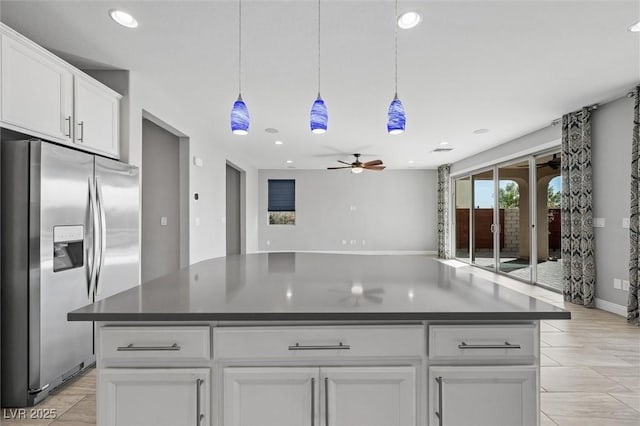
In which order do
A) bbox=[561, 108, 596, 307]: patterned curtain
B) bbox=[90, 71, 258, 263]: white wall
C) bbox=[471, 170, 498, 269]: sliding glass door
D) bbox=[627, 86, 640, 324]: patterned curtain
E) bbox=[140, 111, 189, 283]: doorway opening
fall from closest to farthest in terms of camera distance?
bbox=[90, 71, 258, 263]: white wall, bbox=[627, 86, 640, 324]: patterned curtain, bbox=[561, 108, 596, 307]: patterned curtain, bbox=[140, 111, 189, 283]: doorway opening, bbox=[471, 170, 498, 269]: sliding glass door

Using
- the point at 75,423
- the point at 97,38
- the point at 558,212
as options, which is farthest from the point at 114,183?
the point at 558,212

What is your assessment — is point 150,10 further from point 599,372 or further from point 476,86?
point 599,372

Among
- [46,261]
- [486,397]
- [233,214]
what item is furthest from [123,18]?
[233,214]

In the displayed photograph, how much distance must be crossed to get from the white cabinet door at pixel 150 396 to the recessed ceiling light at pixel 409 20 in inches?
96.4

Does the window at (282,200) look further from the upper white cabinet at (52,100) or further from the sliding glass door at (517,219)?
the upper white cabinet at (52,100)

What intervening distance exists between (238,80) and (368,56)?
1.35m

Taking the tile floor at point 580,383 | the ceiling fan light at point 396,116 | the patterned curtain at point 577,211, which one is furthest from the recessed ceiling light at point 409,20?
the patterned curtain at point 577,211

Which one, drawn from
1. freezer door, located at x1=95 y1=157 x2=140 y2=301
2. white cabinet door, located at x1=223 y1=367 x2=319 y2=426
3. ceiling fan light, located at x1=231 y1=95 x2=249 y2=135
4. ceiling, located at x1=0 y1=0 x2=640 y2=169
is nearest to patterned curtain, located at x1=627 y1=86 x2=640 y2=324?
ceiling, located at x1=0 y1=0 x2=640 y2=169

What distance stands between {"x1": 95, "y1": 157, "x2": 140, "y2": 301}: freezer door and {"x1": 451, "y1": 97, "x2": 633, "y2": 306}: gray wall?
17.5 ft

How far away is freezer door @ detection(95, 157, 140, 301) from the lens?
101 inches

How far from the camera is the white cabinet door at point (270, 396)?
3.60 feet

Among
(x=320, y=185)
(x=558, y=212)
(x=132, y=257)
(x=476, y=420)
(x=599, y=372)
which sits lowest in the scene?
(x=599, y=372)

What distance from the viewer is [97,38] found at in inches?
101

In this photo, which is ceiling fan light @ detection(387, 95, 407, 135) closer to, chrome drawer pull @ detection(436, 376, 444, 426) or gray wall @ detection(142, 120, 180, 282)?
chrome drawer pull @ detection(436, 376, 444, 426)
